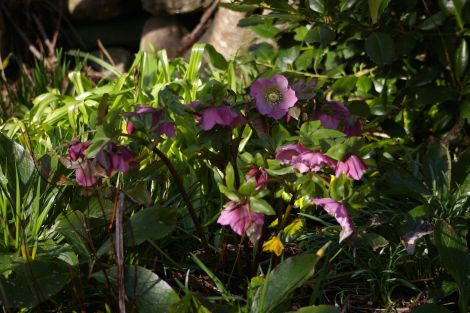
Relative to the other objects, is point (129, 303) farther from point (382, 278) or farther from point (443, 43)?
point (443, 43)

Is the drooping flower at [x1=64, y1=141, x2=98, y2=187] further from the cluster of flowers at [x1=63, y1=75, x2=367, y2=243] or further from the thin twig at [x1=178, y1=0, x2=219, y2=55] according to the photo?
the thin twig at [x1=178, y1=0, x2=219, y2=55]

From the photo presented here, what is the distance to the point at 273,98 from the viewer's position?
162 centimetres

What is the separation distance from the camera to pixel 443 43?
2383 mm

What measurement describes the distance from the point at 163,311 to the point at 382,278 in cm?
55

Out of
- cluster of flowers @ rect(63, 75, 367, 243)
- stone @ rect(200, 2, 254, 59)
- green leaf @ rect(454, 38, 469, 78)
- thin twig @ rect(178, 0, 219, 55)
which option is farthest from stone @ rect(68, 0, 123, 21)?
cluster of flowers @ rect(63, 75, 367, 243)

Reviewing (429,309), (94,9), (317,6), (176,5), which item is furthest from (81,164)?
(94,9)

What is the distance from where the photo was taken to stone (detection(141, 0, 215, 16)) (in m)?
3.58

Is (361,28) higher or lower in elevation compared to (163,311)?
higher

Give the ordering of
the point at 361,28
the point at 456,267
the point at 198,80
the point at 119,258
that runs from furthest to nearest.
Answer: the point at 198,80 < the point at 361,28 < the point at 456,267 < the point at 119,258

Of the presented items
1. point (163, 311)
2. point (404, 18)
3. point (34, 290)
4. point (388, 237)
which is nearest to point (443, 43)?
point (404, 18)

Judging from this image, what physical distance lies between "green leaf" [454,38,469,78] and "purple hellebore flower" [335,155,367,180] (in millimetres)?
1008

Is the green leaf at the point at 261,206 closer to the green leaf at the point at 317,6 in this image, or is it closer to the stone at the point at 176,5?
the green leaf at the point at 317,6

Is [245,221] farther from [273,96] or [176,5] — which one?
[176,5]

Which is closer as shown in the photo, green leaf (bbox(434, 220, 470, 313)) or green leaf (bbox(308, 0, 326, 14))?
green leaf (bbox(434, 220, 470, 313))
